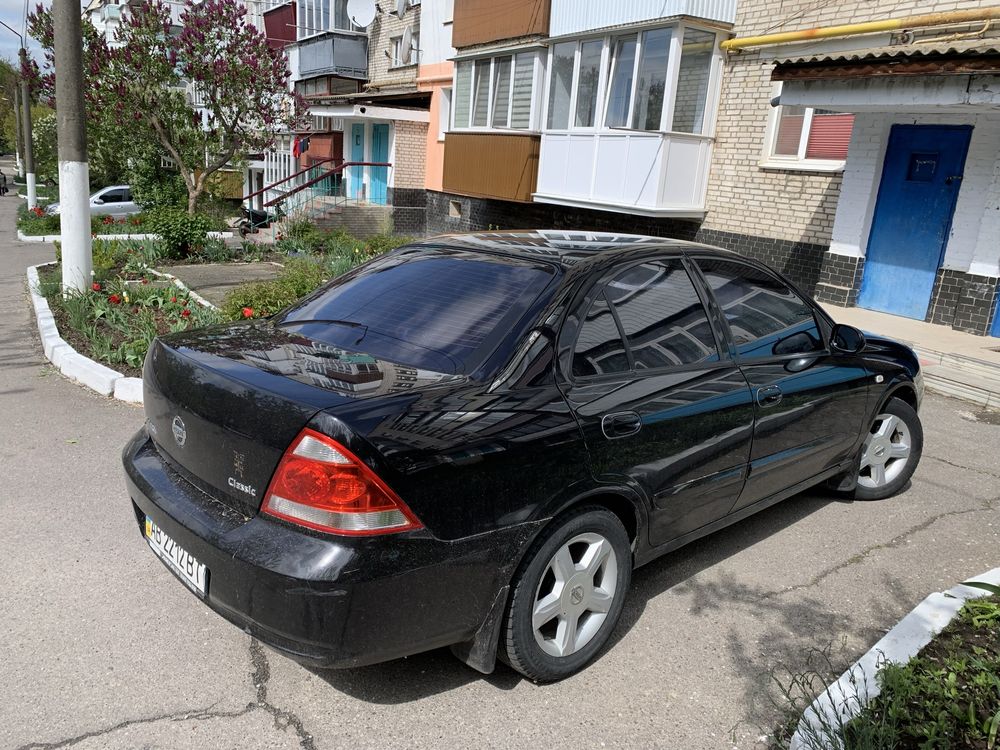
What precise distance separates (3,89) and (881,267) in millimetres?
72999

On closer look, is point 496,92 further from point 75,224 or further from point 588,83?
point 75,224

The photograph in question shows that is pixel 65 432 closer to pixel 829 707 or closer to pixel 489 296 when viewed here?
pixel 489 296

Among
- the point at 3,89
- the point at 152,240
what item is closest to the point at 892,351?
the point at 152,240

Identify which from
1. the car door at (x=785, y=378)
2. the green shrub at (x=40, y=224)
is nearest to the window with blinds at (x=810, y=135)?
the car door at (x=785, y=378)

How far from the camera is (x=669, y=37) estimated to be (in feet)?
41.6

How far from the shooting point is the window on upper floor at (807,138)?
37.9ft

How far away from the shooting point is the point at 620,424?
118 inches

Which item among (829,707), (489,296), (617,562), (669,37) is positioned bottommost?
(829,707)

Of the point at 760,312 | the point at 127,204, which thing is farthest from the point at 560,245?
the point at 127,204

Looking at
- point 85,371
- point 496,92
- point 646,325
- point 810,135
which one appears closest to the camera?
point 646,325

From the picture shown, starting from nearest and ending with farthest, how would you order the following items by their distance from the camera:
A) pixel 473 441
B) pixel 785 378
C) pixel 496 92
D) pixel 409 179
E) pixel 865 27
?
pixel 473 441 → pixel 785 378 → pixel 865 27 → pixel 496 92 → pixel 409 179

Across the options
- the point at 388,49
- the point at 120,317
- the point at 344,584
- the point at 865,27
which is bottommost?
the point at 120,317

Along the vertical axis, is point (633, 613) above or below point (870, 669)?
below

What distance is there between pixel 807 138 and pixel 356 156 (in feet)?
60.1
